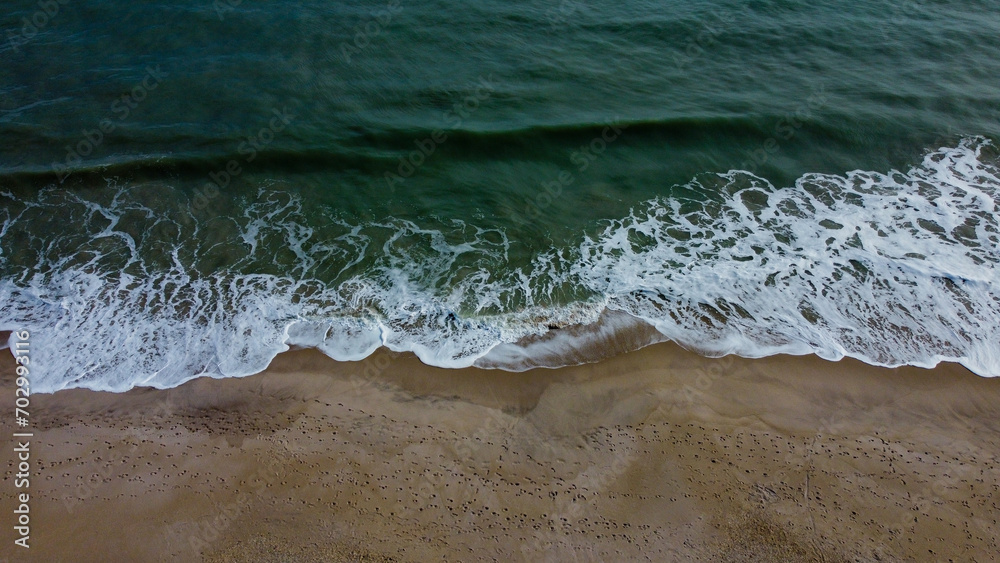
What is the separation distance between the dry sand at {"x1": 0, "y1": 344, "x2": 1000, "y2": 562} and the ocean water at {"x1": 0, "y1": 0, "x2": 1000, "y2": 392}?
0.57m

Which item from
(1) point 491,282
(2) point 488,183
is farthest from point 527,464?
(2) point 488,183

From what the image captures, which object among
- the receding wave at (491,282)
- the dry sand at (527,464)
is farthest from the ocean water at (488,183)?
the dry sand at (527,464)

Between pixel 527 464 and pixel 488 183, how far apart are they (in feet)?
21.9

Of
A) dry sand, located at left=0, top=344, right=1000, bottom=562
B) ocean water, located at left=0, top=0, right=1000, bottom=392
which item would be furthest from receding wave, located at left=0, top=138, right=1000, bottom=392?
dry sand, located at left=0, top=344, right=1000, bottom=562

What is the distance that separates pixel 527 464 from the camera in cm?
706

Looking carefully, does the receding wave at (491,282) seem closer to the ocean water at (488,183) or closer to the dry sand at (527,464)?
the ocean water at (488,183)

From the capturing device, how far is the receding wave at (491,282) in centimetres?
A: 854

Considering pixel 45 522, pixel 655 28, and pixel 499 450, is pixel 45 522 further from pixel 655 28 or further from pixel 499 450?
pixel 655 28

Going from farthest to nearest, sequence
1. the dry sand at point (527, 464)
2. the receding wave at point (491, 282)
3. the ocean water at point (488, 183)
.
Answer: the ocean water at point (488, 183)
the receding wave at point (491, 282)
the dry sand at point (527, 464)

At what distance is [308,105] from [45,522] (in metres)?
10.2

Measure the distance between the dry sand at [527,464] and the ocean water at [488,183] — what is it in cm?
57

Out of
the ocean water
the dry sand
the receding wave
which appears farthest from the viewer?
the ocean water

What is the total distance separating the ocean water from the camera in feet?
29.1

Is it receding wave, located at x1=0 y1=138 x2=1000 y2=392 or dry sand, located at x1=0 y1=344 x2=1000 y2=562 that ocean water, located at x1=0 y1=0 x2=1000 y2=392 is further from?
dry sand, located at x1=0 y1=344 x2=1000 y2=562
